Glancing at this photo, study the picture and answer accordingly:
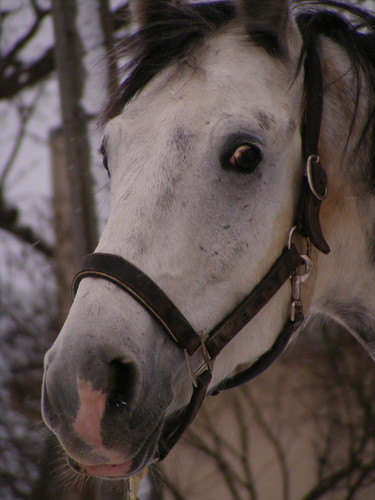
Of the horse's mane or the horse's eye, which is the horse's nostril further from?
the horse's mane

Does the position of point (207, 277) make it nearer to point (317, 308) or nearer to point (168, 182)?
point (168, 182)

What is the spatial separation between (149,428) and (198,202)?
2.23 ft

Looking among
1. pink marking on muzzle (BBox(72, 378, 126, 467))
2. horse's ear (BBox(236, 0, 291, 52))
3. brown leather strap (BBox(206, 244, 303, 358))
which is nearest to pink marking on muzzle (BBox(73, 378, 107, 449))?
pink marking on muzzle (BBox(72, 378, 126, 467))

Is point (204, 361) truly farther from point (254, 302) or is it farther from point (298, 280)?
point (298, 280)

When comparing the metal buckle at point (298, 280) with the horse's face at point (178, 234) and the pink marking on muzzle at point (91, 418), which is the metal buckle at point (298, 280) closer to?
the horse's face at point (178, 234)

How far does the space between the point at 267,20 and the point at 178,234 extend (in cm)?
84

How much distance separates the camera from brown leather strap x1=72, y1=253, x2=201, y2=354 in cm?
174

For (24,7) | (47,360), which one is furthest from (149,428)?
(24,7)

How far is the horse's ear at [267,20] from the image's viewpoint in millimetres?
2088

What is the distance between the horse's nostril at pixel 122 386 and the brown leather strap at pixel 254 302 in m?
0.28

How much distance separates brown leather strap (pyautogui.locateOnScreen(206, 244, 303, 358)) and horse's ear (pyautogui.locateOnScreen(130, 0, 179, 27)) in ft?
3.46

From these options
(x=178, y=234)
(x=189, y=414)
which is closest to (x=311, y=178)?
(x=178, y=234)

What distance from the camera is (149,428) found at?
Result: 1.77 meters

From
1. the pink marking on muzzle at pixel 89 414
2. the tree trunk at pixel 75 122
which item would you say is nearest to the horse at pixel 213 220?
the pink marking on muzzle at pixel 89 414
